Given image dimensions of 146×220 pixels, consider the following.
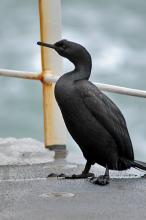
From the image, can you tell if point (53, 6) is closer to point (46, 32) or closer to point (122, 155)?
point (46, 32)

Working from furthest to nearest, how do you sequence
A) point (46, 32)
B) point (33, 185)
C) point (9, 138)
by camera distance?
point (46, 32)
point (9, 138)
point (33, 185)

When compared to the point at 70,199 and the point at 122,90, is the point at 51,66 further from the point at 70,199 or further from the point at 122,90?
the point at 70,199

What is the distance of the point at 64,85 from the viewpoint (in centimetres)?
384

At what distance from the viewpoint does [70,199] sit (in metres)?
3.33

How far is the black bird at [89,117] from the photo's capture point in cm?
382

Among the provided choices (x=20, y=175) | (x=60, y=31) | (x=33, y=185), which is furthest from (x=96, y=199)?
(x=60, y=31)

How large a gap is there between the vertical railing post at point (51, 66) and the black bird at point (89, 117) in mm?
2676

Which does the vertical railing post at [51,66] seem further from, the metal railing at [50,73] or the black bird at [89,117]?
the black bird at [89,117]

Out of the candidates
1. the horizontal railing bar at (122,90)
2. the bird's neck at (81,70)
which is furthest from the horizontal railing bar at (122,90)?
Answer: the bird's neck at (81,70)

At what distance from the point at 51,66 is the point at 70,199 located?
3.60 metres

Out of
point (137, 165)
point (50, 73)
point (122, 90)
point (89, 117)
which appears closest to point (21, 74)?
point (50, 73)

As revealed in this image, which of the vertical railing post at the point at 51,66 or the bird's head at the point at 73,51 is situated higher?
the bird's head at the point at 73,51

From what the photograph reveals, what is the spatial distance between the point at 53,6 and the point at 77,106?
11.1 ft

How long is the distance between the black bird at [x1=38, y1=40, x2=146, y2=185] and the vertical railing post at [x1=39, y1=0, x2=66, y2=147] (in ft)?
8.78
